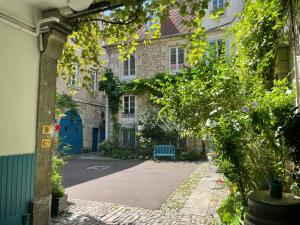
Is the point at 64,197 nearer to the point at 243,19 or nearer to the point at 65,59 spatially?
the point at 65,59

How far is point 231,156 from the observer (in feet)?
10.0

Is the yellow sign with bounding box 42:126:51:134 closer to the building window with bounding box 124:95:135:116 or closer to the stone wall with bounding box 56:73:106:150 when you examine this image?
the stone wall with bounding box 56:73:106:150

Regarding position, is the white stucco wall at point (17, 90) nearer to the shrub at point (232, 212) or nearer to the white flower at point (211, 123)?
the white flower at point (211, 123)

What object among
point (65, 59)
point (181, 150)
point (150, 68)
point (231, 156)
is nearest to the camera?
point (231, 156)

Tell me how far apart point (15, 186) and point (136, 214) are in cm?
228

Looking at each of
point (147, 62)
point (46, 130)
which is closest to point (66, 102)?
point (147, 62)

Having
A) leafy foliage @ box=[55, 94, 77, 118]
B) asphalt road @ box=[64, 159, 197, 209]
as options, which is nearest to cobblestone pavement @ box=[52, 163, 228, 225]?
asphalt road @ box=[64, 159, 197, 209]

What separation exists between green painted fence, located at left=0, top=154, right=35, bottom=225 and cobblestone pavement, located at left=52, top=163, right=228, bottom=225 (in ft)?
3.18

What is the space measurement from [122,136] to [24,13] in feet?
43.6

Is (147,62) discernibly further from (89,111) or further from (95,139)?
(95,139)

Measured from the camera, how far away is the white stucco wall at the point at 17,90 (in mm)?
3400

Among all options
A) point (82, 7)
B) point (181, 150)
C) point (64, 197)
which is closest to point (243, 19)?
point (82, 7)

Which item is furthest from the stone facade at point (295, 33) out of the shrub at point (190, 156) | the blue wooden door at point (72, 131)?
the blue wooden door at point (72, 131)

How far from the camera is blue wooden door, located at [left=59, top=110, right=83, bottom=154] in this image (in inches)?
620
